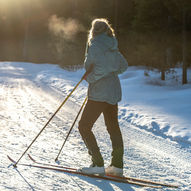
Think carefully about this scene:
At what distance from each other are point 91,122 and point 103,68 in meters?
0.71

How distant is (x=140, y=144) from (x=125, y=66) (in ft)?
7.92

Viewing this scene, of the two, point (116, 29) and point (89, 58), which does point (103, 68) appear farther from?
point (116, 29)

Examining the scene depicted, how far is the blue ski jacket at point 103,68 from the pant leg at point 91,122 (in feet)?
0.33

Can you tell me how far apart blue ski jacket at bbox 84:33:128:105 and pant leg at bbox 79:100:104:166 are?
100 mm

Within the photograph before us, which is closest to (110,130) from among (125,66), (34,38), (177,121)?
(125,66)

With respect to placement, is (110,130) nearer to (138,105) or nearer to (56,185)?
(56,185)

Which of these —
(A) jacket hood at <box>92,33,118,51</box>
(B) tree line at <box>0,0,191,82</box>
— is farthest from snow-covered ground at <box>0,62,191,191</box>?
(B) tree line at <box>0,0,191,82</box>

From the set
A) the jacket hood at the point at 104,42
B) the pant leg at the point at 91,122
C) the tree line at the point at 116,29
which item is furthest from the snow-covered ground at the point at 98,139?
the tree line at the point at 116,29

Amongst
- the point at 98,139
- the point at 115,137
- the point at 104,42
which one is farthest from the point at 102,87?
the point at 98,139

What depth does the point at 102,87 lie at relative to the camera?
4090mm

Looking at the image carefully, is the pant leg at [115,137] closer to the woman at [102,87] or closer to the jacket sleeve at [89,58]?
the woman at [102,87]

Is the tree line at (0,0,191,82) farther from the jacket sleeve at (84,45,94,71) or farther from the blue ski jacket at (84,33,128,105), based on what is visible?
the jacket sleeve at (84,45,94,71)

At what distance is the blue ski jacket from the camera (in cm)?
405

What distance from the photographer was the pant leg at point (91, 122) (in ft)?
13.7
